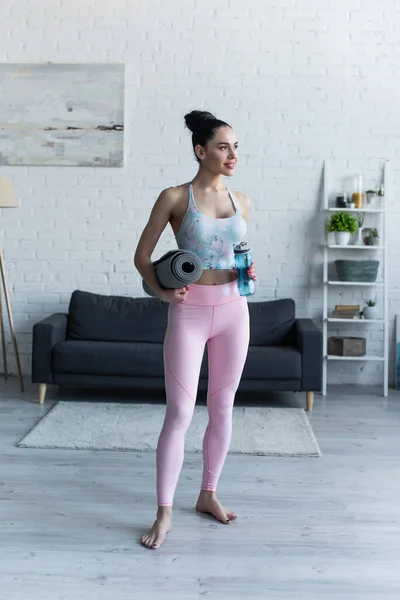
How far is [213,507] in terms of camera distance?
2818 millimetres

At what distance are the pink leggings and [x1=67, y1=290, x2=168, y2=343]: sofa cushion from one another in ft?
7.86

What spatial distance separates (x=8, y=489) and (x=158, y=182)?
2962mm

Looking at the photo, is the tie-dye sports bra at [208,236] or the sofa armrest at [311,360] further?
the sofa armrest at [311,360]

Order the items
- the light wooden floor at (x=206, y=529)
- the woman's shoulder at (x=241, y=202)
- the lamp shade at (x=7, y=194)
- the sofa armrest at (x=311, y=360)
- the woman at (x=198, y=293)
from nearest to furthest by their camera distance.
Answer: the light wooden floor at (x=206, y=529) < the woman at (x=198, y=293) < the woman's shoulder at (x=241, y=202) < the sofa armrest at (x=311, y=360) < the lamp shade at (x=7, y=194)

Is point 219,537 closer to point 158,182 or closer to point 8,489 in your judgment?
point 8,489

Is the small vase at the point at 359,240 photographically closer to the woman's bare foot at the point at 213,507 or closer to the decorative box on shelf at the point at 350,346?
the decorative box on shelf at the point at 350,346

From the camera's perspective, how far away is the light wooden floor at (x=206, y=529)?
2.26 m

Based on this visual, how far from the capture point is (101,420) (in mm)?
4316

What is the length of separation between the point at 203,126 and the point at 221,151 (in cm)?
11

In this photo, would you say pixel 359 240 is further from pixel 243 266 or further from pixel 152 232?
pixel 152 232

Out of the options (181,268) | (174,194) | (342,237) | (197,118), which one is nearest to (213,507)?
(181,268)

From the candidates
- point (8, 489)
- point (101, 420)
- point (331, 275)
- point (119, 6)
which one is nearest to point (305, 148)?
point (331, 275)

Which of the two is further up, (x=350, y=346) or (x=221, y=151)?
(x=221, y=151)

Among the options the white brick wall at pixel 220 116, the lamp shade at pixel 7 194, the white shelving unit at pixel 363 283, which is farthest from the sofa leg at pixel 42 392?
the white shelving unit at pixel 363 283
